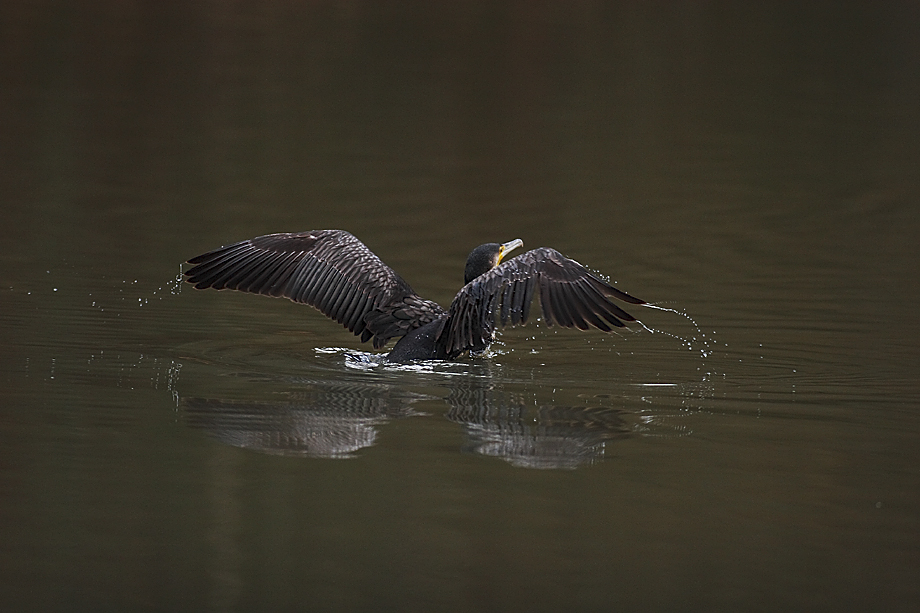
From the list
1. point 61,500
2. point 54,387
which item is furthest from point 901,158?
point 61,500

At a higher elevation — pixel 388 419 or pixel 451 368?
pixel 451 368

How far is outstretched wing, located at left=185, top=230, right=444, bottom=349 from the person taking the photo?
28.2 ft

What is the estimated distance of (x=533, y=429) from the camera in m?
6.50

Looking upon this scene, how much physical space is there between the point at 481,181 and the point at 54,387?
335 inches

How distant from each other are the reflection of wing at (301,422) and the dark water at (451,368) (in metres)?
0.03

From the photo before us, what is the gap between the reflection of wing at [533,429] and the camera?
19.8 ft

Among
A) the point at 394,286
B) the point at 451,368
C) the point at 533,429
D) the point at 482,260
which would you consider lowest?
the point at 533,429

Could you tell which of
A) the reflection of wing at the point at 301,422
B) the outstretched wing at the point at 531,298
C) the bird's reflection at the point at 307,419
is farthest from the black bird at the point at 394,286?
the reflection of wing at the point at 301,422

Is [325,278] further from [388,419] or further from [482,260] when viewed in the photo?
[388,419]

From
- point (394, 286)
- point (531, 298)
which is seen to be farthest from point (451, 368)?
point (394, 286)

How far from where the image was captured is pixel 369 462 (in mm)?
5805

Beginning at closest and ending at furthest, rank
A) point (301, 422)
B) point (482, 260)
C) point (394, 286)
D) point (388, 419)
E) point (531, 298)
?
point (301, 422) < point (388, 419) < point (531, 298) < point (482, 260) < point (394, 286)

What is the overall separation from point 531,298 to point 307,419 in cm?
148

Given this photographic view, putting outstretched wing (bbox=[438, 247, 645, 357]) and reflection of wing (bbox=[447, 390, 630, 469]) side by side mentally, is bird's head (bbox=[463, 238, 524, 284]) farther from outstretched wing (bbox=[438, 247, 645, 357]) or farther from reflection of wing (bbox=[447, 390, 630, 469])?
reflection of wing (bbox=[447, 390, 630, 469])
